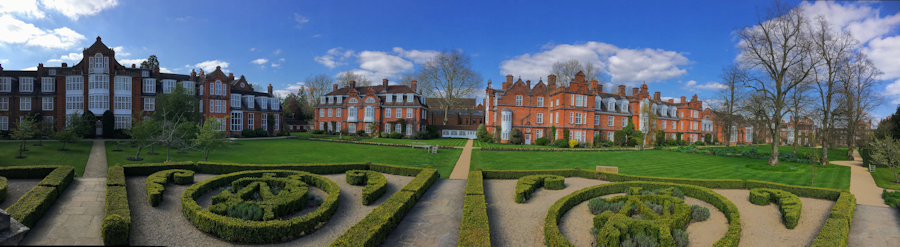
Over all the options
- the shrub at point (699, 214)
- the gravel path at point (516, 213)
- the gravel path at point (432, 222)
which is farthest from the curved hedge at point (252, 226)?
the shrub at point (699, 214)

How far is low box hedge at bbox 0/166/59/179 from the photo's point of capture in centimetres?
1377

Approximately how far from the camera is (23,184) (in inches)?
518

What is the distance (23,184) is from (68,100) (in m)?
34.9

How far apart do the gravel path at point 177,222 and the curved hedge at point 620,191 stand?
5.42 metres

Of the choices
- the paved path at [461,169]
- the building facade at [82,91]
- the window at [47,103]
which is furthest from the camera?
the window at [47,103]

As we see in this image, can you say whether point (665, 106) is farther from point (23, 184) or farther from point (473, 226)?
point (23, 184)

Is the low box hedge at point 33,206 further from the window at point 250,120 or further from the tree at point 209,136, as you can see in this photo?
the window at point 250,120

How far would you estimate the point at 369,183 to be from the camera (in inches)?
539

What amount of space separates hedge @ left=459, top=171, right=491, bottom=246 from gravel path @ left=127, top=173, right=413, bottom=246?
3231 mm

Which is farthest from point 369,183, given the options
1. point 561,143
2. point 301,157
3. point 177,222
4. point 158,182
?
point 561,143

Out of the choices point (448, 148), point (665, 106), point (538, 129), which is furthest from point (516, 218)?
point (665, 106)

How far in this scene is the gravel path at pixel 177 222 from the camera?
8328 mm

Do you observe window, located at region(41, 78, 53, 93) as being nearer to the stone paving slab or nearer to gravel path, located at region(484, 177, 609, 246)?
the stone paving slab

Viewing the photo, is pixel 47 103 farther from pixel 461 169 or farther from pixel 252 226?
pixel 252 226
